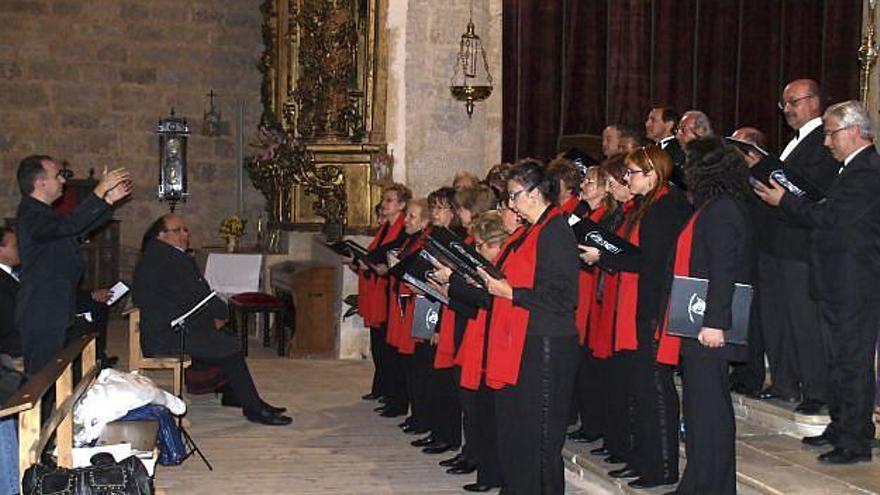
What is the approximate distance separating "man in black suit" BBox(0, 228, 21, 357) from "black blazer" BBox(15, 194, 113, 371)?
0.56 m

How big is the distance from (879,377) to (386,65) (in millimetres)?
5677

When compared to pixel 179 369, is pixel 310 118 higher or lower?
higher

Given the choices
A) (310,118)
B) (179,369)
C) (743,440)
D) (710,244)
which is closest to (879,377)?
(743,440)

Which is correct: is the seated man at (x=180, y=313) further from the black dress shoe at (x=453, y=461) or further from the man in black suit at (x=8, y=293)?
the black dress shoe at (x=453, y=461)

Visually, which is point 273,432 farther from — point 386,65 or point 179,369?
point 386,65

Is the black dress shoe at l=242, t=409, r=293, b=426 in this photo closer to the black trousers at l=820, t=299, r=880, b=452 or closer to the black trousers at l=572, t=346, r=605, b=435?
the black trousers at l=572, t=346, r=605, b=435

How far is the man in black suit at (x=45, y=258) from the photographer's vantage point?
19.3 ft

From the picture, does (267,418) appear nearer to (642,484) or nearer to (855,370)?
(642,484)

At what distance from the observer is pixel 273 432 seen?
7.36 meters

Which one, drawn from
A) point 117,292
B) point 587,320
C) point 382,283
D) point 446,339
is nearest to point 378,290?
point 382,283

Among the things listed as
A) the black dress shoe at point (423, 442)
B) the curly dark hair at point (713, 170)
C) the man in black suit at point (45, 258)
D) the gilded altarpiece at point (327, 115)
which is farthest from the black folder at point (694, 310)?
the gilded altarpiece at point (327, 115)

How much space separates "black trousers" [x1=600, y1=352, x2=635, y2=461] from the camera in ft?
18.4

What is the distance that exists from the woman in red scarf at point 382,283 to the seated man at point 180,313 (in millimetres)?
801

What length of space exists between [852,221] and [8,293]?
4127 millimetres
